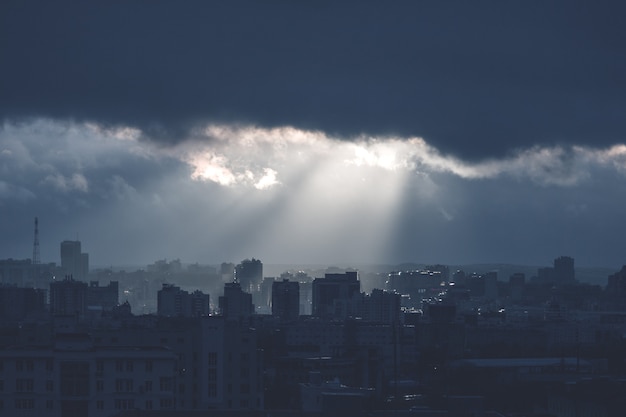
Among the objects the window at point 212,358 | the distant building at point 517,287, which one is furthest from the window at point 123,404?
the distant building at point 517,287

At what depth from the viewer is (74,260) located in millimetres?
184375

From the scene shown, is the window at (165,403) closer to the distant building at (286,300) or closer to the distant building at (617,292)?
the distant building at (286,300)

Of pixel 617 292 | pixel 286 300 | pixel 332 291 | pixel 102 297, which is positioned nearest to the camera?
pixel 102 297

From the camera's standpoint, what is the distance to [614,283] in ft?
546

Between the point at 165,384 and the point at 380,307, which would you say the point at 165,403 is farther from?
the point at 380,307

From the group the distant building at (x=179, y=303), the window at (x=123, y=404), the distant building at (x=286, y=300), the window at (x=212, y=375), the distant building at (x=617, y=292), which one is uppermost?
the distant building at (x=617, y=292)

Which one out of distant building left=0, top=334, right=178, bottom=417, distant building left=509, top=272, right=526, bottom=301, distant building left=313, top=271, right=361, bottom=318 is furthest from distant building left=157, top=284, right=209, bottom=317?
distant building left=0, top=334, right=178, bottom=417

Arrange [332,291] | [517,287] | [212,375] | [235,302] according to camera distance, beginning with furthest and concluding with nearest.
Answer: [517,287] → [332,291] → [235,302] → [212,375]

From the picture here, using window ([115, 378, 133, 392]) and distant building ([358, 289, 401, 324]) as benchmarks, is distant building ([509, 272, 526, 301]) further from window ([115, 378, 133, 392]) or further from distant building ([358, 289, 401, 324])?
window ([115, 378, 133, 392])

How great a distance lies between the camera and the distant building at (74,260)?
181 meters

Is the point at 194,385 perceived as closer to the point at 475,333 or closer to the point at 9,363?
the point at 9,363

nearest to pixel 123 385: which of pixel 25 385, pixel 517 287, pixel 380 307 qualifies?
pixel 25 385

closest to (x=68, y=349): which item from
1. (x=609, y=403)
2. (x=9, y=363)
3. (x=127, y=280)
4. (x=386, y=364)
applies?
(x=9, y=363)

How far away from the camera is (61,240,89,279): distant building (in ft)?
595
